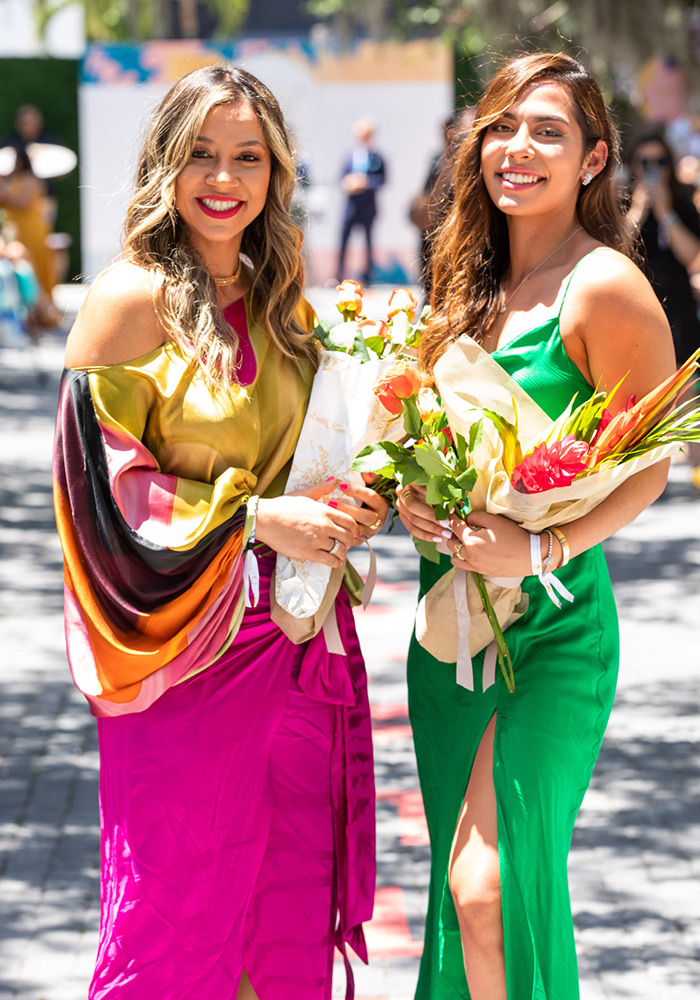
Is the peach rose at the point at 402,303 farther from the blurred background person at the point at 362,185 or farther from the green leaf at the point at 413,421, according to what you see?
the blurred background person at the point at 362,185

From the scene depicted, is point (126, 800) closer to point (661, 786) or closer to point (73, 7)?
point (661, 786)

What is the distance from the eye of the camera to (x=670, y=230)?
384 inches

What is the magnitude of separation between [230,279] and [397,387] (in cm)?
57

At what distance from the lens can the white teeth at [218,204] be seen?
301 cm

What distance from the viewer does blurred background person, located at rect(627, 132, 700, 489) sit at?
9742mm

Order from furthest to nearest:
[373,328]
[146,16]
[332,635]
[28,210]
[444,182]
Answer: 1. [146,16]
2. [28,210]
3. [444,182]
4. [373,328]
5. [332,635]

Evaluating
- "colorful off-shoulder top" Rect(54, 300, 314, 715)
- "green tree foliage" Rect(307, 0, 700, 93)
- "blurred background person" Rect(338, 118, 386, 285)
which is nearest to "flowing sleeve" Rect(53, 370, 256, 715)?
"colorful off-shoulder top" Rect(54, 300, 314, 715)

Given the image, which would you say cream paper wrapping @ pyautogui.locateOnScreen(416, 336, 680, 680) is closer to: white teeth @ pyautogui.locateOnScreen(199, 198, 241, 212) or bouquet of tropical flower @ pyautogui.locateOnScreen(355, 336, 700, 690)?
bouquet of tropical flower @ pyautogui.locateOnScreen(355, 336, 700, 690)

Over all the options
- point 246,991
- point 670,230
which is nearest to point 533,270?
point 246,991

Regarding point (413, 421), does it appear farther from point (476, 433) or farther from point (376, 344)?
point (376, 344)

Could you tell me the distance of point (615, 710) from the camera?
6.33 metres

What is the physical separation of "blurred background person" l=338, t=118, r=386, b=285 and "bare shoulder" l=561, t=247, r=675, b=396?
18.3m

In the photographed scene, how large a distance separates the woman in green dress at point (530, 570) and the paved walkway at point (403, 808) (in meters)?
1.11

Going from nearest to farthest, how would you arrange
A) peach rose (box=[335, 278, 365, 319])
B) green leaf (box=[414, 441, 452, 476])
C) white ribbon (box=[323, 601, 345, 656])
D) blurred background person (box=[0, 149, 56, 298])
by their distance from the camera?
green leaf (box=[414, 441, 452, 476]) → white ribbon (box=[323, 601, 345, 656]) → peach rose (box=[335, 278, 365, 319]) → blurred background person (box=[0, 149, 56, 298])
